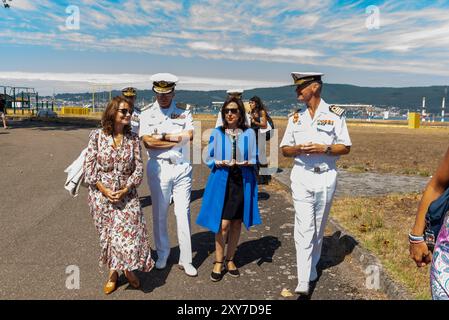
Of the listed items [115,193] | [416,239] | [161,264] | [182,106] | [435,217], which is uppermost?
[182,106]

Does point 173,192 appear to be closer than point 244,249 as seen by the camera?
Yes

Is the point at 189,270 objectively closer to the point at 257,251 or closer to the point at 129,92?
the point at 257,251

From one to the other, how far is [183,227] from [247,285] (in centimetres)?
102

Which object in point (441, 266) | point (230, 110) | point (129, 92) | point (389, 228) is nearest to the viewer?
point (441, 266)

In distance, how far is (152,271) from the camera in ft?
16.0

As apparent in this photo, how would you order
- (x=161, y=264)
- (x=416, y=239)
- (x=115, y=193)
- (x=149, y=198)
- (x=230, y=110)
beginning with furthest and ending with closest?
(x=149, y=198)
(x=161, y=264)
(x=230, y=110)
(x=115, y=193)
(x=416, y=239)

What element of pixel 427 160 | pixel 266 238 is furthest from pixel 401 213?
pixel 427 160

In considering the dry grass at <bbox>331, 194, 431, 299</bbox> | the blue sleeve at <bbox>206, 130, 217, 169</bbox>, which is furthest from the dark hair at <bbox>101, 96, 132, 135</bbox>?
the dry grass at <bbox>331, 194, 431, 299</bbox>

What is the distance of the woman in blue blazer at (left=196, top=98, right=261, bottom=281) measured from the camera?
15.5 ft

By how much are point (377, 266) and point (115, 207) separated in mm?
3158

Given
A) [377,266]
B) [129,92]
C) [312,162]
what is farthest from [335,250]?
[129,92]

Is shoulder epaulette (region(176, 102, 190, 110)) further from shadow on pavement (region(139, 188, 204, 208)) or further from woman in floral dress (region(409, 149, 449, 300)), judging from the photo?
shadow on pavement (region(139, 188, 204, 208))

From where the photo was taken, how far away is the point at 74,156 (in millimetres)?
14898

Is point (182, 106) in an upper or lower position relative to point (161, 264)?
upper
